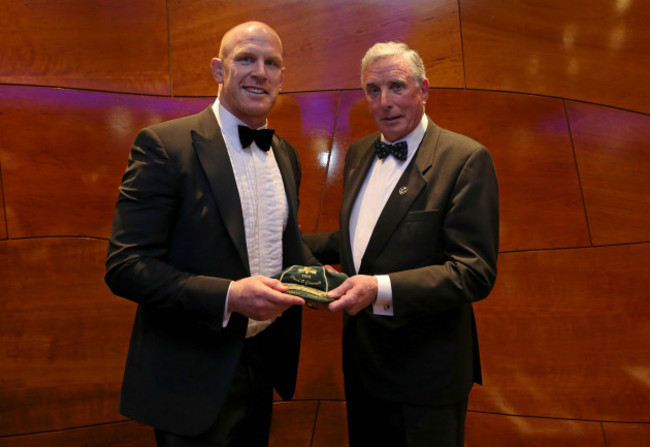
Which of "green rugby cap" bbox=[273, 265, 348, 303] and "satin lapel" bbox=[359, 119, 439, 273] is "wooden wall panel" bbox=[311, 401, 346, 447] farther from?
"green rugby cap" bbox=[273, 265, 348, 303]

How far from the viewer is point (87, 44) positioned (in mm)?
2783

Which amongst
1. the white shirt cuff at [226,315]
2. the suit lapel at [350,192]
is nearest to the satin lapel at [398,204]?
the suit lapel at [350,192]

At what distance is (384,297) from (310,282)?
284 millimetres

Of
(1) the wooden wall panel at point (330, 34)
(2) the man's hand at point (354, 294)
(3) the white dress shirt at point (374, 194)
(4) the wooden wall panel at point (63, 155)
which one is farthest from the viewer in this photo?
(1) the wooden wall panel at point (330, 34)

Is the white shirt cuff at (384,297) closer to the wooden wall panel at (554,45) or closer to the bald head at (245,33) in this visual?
the bald head at (245,33)

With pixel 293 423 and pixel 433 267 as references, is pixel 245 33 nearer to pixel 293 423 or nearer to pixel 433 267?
pixel 433 267

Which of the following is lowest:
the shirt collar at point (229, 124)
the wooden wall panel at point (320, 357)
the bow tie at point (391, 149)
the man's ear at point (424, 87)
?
the wooden wall panel at point (320, 357)

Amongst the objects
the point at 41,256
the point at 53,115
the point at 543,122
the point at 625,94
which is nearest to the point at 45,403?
the point at 41,256

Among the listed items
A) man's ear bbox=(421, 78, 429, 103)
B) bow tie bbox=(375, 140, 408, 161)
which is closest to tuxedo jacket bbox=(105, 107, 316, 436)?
bow tie bbox=(375, 140, 408, 161)

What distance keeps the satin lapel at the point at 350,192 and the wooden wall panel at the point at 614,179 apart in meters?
1.48

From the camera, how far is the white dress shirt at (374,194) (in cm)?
207

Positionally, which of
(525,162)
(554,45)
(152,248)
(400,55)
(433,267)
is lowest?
(433,267)

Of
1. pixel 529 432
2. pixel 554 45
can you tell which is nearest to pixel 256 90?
pixel 554 45

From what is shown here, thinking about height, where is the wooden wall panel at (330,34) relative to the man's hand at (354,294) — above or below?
above
